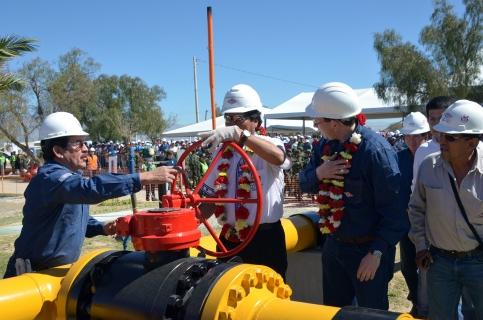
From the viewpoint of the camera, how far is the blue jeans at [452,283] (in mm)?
2615

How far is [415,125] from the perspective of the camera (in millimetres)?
4273

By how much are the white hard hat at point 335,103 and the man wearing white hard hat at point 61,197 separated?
834mm

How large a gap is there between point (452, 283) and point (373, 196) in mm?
631

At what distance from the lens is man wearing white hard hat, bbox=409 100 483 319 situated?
2.59 m

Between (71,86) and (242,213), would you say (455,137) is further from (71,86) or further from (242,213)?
(71,86)

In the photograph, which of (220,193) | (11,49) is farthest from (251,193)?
(11,49)

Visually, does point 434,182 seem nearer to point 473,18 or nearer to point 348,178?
point 348,178

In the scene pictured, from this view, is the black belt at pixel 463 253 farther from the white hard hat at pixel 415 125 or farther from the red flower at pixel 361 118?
the white hard hat at pixel 415 125

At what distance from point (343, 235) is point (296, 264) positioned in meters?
1.71

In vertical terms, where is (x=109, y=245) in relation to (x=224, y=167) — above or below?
below

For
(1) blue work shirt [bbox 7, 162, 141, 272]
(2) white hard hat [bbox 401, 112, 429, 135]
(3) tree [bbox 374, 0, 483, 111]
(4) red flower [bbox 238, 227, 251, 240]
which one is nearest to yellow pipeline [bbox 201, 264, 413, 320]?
(1) blue work shirt [bbox 7, 162, 141, 272]

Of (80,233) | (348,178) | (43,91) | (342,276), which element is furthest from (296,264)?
(43,91)

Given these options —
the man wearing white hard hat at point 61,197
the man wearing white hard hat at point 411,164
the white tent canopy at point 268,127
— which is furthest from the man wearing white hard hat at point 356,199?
the white tent canopy at point 268,127

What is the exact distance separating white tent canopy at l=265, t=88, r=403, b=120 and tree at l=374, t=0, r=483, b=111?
140cm
